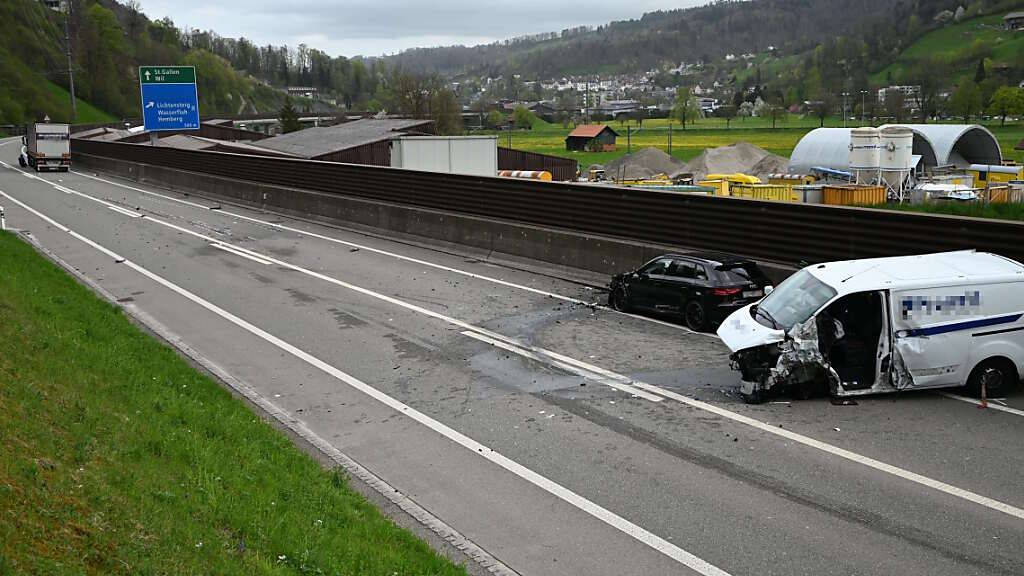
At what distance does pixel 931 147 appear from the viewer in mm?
52688

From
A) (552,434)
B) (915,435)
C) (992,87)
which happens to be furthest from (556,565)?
(992,87)

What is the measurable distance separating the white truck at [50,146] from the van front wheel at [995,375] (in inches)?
2354

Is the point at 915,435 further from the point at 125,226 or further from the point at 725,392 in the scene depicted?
the point at 125,226

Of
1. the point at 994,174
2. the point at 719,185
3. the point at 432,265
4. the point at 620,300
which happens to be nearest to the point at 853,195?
the point at 719,185

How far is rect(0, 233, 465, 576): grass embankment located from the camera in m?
6.13

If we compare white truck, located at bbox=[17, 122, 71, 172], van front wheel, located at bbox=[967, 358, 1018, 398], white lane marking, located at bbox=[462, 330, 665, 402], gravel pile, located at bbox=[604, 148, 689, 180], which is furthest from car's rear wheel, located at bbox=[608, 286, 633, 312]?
white truck, located at bbox=[17, 122, 71, 172]

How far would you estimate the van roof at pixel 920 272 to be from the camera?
12.1 metres

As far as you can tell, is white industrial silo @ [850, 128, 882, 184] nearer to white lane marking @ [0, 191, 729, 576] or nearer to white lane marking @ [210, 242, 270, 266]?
white lane marking @ [210, 242, 270, 266]

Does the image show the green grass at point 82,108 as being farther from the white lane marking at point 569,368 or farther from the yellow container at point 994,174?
the white lane marking at point 569,368

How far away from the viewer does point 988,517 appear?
873cm

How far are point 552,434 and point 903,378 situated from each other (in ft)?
14.7

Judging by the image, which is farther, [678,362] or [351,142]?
[351,142]

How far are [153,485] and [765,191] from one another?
130ft

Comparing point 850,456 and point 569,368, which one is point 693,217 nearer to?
point 569,368
